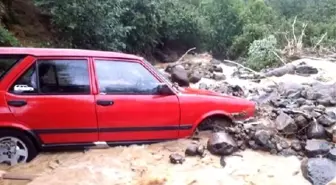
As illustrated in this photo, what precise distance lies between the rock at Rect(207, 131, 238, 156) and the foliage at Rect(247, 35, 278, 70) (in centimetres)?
1086

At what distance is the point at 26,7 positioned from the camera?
45.2 ft

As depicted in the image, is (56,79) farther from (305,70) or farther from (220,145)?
(305,70)

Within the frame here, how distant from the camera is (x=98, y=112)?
16.8 feet

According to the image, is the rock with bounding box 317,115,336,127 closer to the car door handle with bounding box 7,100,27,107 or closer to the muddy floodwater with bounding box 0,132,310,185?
the muddy floodwater with bounding box 0,132,310,185

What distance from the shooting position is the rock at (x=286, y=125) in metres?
6.10

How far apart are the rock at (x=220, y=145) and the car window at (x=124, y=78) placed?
98cm

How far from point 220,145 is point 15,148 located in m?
2.50

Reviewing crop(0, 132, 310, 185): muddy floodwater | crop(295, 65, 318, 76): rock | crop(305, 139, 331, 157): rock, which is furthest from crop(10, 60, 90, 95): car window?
crop(295, 65, 318, 76): rock

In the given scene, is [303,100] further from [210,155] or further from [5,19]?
[5,19]

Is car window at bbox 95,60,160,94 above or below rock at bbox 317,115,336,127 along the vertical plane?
above

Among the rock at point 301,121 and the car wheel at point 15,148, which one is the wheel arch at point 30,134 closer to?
the car wheel at point 15,148

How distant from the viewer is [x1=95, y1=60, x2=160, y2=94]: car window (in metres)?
5.26

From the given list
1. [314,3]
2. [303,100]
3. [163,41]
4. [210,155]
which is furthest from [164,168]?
[314,3]

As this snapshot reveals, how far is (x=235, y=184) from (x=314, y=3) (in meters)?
26.3
